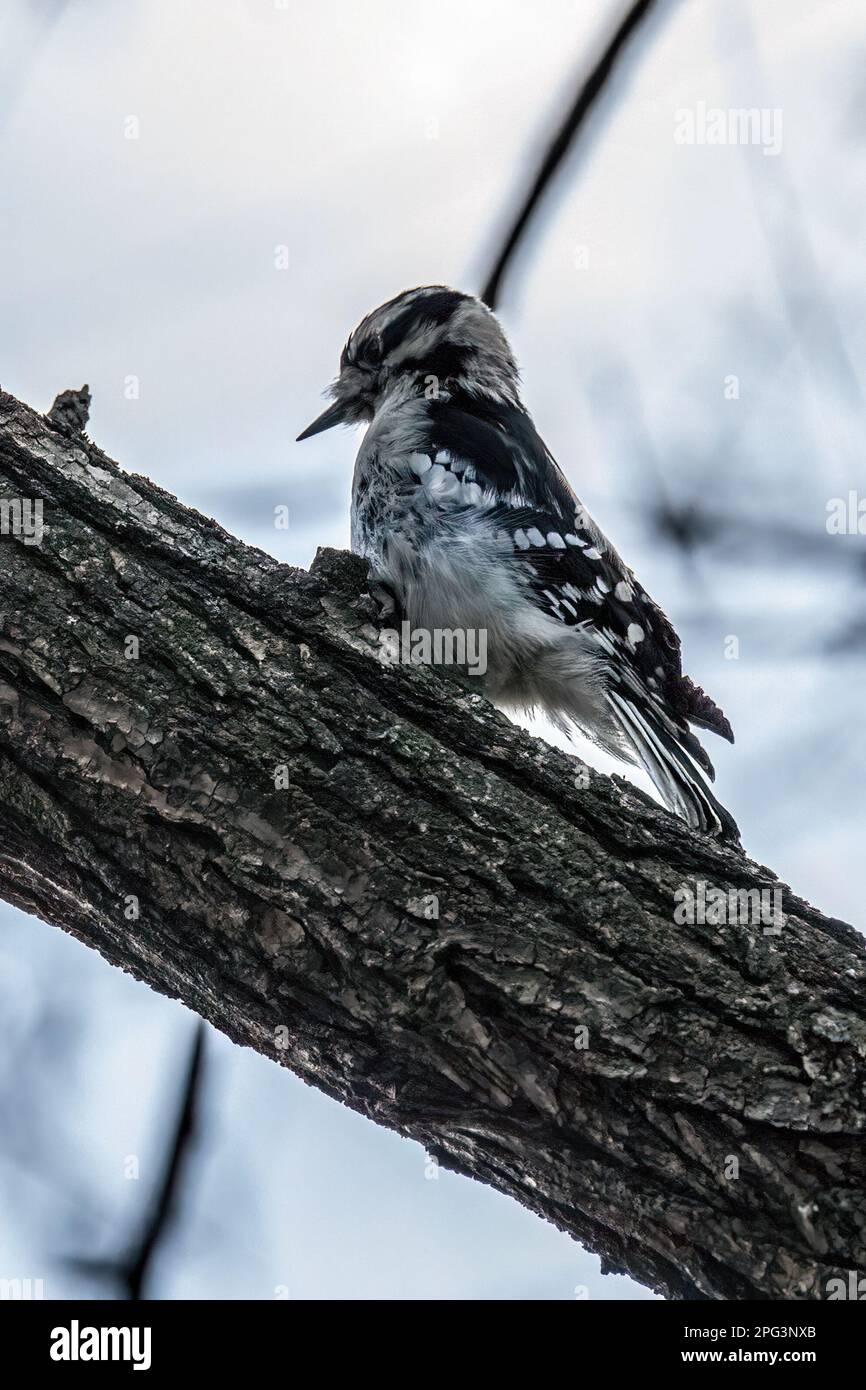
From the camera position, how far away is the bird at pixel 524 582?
3.23 meters

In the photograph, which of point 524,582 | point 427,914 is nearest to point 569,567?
point 524,582

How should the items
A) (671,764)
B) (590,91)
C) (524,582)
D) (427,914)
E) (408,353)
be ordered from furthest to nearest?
(408,353)
(524,582)
(671,764)
(590,91)
(427,914)

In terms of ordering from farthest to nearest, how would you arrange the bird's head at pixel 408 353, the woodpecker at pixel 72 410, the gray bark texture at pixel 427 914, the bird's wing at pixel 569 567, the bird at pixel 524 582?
the bird's head at pixel 408 353
the bird's wing at pixel 569 567
the bird at pixel 524 582
the woodpecker at pixel 72 410
the gray bark texture at pixel 427 914

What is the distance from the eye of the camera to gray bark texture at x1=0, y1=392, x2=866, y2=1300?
5.88 ft

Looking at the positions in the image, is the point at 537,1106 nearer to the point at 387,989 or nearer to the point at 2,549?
the point at 387,989

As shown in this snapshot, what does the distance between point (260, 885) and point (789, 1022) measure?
87 centimetres

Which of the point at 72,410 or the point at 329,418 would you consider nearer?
the point at 72,410

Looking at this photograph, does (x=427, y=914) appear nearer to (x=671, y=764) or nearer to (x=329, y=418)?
(x=671, y=764)

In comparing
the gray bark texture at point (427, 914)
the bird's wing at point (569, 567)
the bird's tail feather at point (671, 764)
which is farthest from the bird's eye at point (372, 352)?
the gray bark texture at point (427, 914)

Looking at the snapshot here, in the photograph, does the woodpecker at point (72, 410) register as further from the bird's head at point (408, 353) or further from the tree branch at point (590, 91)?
the bird's head at point (408, 353)

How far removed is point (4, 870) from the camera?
7.28 ft

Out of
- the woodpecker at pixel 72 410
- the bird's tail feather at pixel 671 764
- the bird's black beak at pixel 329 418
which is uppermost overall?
the bird's black beak at pixel 329 418

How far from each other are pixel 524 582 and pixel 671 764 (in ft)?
2.26

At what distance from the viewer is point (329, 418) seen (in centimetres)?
423
